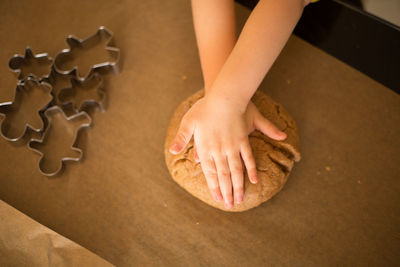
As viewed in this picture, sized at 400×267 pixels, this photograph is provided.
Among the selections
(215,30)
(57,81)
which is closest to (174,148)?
(215,30)

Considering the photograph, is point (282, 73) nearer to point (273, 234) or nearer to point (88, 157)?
point (273, 234)

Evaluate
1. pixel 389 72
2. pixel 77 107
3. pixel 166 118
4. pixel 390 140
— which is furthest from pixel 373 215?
pixel 77 107

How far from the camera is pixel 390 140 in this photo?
1184 millimetres

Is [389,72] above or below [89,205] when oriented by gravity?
above

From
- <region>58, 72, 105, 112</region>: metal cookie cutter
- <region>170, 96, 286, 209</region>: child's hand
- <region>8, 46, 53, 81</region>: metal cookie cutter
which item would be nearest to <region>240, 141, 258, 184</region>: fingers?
<region>170, 96, 286, 209</region>: child's hand

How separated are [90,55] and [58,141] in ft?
1.24

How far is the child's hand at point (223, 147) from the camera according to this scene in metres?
0.90

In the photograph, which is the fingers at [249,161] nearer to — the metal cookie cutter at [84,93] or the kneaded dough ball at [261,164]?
the kneaded dough ball at [261,164]

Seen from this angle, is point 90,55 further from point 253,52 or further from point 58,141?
point 253,52

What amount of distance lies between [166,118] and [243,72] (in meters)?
0.43

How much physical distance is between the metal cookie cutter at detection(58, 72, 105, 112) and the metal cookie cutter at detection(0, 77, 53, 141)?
0.19 feet

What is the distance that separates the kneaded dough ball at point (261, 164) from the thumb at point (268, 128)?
31 mm

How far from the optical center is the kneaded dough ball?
948mm

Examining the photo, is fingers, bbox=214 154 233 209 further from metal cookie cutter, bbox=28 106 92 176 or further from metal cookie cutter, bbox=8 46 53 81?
metal cookie cutter, bbox=8 46 53 81
